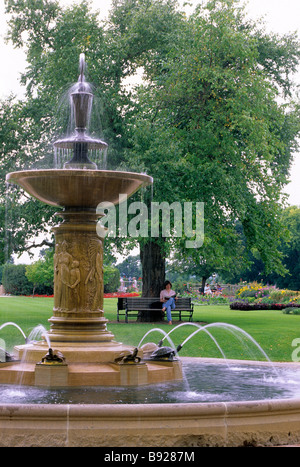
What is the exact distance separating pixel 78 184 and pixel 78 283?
1.29 meters

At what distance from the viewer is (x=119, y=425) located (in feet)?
18.2

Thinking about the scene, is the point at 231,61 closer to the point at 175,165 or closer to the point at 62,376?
the point at 175,165

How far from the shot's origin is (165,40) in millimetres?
25109

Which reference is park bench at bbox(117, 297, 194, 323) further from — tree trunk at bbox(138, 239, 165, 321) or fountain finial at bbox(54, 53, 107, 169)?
fountain finial at bbox(54, 53, 107, 169)

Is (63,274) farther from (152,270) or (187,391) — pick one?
(152,270)

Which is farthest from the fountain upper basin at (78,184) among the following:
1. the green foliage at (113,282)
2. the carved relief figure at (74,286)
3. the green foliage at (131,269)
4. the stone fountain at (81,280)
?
the green foliage at (131,269)

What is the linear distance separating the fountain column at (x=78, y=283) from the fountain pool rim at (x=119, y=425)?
3.16 meters

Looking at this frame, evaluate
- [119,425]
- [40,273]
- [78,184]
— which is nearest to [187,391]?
[119,425]

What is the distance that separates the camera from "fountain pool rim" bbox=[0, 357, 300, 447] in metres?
5.52

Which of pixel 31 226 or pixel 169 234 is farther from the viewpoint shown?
pixel 31 226

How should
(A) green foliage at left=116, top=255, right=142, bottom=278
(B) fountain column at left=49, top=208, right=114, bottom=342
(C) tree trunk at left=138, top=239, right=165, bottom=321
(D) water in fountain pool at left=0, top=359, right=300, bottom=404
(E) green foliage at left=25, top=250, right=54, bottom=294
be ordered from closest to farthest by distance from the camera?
(D) water in fountain pool at left=0, top=359, right=300, bottom=404
(B) fountain column at left=49, top=208, right=114, bottom=342
(C) tree trunk at left=138, top=239, right=165, bottom=321
(E) green foliage at left=25, top=250, right=54, bottom=294
(A) green foliage at left=116, top=255, right=142, bottom=278

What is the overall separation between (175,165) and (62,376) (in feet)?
47.8

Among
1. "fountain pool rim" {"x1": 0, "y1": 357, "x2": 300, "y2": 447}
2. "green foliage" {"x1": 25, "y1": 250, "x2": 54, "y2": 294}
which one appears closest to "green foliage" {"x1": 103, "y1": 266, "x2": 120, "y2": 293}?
"green foliage" {"x1": 25, "y1": 250, "x2": 54, "y2": 294}

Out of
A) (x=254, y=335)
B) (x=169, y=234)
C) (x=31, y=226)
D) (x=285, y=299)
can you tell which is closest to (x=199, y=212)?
(x=169, y=234)
